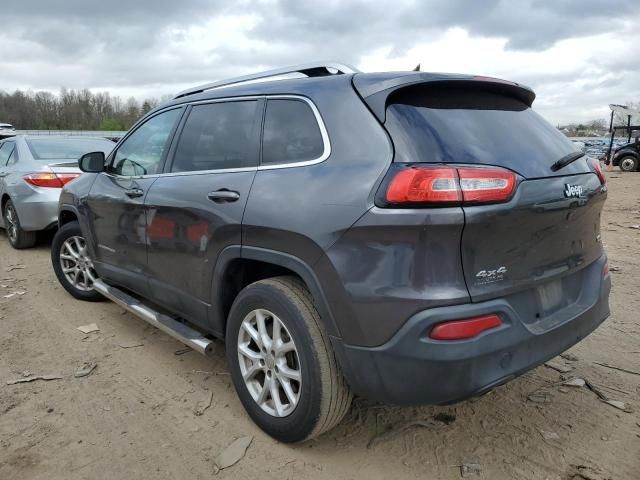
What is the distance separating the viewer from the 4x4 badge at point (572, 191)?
91.8 inches

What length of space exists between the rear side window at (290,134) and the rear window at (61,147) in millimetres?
5274

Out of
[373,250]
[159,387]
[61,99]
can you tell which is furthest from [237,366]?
[61,99]

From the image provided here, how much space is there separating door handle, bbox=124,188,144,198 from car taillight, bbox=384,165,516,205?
6.94ft

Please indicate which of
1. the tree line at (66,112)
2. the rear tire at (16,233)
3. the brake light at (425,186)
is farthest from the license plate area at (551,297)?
the tree line at (66,112)

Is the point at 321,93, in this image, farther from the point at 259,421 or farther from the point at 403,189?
the point at 259,421

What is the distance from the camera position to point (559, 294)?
95.0 inches

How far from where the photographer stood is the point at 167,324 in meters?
3.27

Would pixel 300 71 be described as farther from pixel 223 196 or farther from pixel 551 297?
pixel 551 297

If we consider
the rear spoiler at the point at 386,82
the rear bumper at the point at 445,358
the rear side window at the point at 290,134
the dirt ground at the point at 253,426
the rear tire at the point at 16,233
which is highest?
the rear spoiler at the point at 386,82

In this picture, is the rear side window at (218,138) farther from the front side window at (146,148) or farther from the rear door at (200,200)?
the front side window at (146,148)

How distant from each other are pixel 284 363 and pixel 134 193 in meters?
1.82

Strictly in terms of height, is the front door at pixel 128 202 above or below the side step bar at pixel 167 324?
above

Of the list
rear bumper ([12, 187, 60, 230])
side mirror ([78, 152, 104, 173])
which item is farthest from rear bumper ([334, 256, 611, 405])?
rear bumper ([12, 187, 60, 230])

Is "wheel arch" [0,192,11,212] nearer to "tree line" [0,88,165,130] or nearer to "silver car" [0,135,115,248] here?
"silver car" [0,135,115,248]
